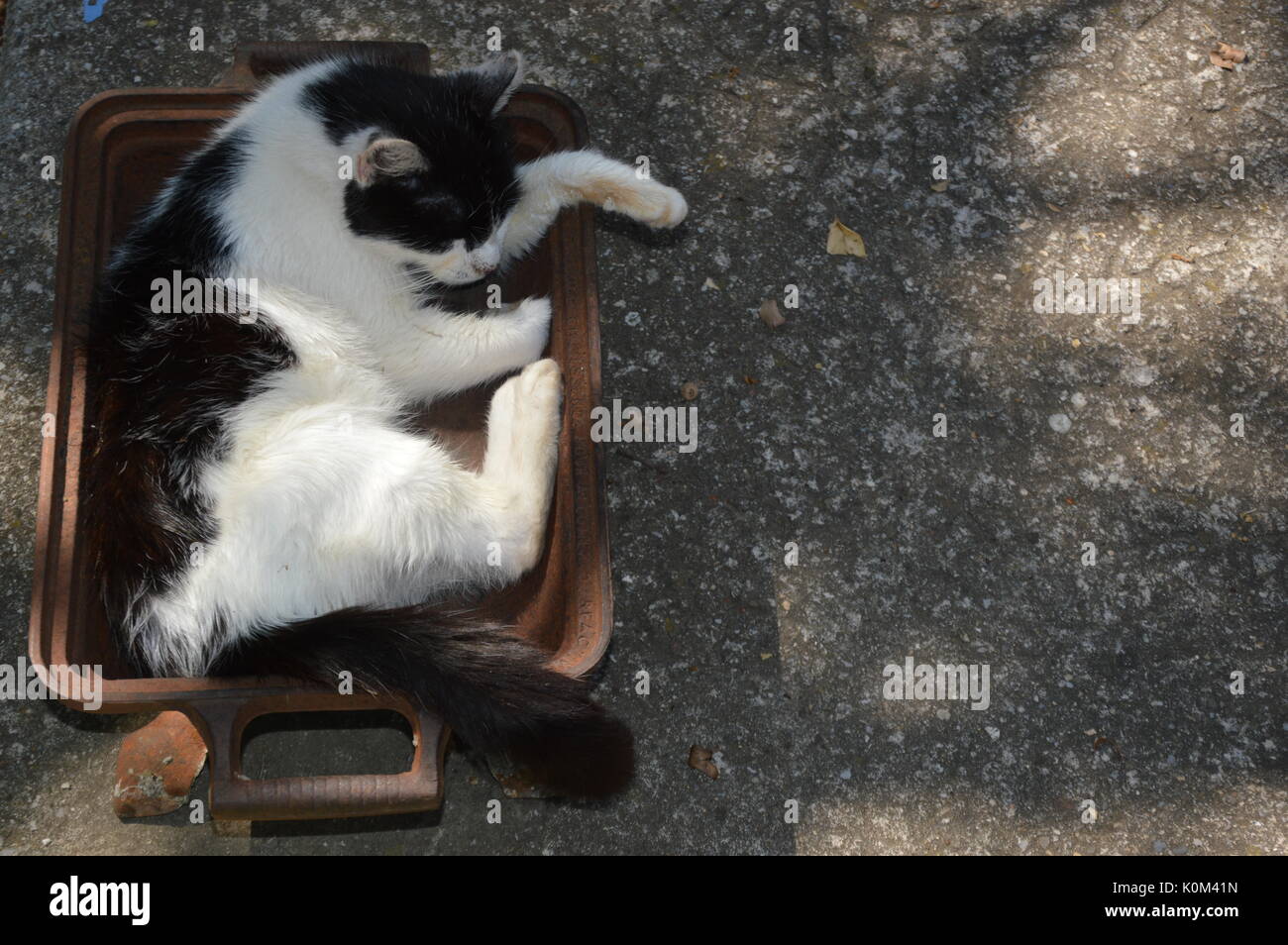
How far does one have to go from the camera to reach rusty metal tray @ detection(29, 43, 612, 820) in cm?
179

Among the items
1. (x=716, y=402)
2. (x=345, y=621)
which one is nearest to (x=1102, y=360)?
(x=716, y=402)

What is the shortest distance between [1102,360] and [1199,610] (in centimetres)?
67

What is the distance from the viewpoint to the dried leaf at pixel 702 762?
7.13ft

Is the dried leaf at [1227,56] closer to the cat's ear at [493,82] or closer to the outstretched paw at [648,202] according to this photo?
the outstretched paw at [648,202]

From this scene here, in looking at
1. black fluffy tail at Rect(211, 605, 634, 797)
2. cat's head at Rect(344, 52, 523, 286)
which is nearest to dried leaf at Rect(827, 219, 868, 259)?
cat's head at Rect(344, 52, 523, 286)

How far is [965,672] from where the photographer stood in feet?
7.48

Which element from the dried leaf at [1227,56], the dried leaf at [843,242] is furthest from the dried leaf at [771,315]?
the dried leaf at [1227,56]

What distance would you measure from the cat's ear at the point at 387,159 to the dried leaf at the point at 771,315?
977 mm

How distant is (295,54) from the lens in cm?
235

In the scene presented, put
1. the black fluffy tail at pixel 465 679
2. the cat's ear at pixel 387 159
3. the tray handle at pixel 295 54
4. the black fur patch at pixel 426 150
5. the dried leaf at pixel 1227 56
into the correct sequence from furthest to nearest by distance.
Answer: the dried leaf at pixel 1227 56, the tray handle at pixel 295 54, the black fur patch at pixel 426 150, the cat's ear at pixel 387 159, the black fluffy tail at pixel 465 679

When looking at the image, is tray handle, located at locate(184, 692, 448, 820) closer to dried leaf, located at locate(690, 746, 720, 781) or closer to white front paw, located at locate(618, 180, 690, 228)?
dried leaf, located at locate(690, 746, 720, 781)

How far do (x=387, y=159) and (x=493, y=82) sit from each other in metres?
0.34

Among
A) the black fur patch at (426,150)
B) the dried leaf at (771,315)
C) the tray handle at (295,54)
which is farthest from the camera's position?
the dried leaf at (771,315)

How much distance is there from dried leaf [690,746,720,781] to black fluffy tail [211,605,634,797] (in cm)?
39
